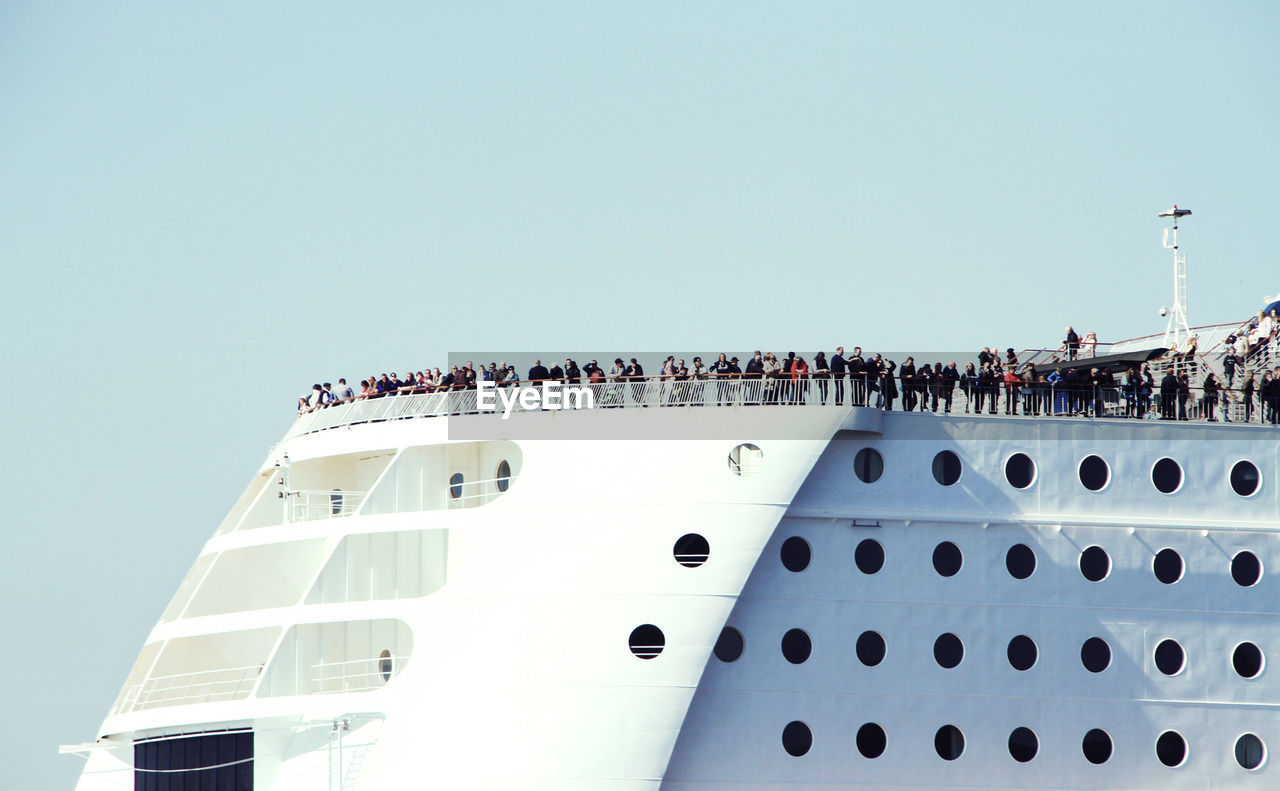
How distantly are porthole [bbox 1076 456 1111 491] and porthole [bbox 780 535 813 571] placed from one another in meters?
5.45

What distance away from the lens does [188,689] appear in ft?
101

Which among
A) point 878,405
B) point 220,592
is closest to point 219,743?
point 220,592

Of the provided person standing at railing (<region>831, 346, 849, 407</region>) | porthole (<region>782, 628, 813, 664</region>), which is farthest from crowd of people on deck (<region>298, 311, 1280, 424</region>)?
porthole (<region>782, 628, 813, 664</region>)

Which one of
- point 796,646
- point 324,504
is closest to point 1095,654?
point 796,646

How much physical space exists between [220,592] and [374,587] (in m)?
3.39

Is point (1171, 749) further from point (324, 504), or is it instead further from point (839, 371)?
point (324, 504)

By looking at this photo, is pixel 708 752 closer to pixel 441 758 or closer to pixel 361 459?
pixel 441 758

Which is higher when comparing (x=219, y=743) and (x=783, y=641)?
(x=783, y=641)

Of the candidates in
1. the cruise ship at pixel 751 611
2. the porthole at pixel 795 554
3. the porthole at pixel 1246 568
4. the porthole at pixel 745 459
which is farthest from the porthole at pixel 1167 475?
the porthole at pixel 745 459

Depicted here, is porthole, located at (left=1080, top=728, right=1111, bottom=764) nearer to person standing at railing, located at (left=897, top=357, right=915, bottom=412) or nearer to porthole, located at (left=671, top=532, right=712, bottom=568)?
person standing at railing, located at (left=897, top=357, right=915, bottom=412)

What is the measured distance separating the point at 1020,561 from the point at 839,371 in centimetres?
A: 461

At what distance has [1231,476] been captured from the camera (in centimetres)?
3027

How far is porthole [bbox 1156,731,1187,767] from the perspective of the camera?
28.8 meters

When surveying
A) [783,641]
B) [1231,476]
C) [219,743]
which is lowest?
[219,743]
